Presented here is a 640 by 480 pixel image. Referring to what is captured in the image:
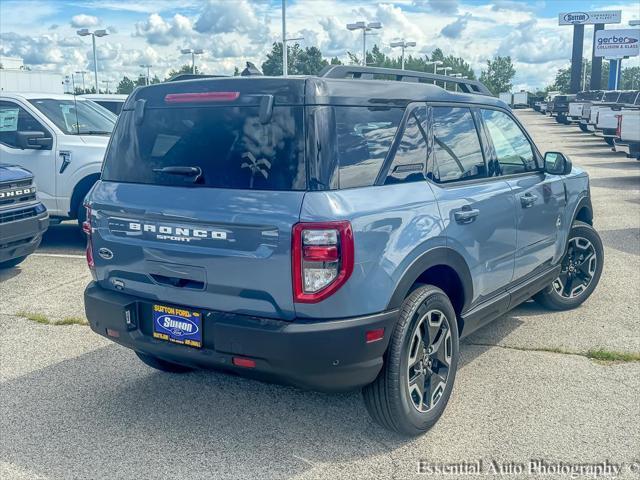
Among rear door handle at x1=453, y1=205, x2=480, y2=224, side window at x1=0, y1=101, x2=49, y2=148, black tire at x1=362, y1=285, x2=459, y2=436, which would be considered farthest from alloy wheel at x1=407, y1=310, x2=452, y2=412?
side window at x1=0, y1=101, x2=49, y2=148

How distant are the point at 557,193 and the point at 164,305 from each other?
A: 10.5ft

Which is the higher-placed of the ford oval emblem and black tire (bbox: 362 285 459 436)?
the ford oval emblem

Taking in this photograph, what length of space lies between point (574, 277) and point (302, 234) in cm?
367

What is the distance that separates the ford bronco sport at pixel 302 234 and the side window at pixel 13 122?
546 centimetres

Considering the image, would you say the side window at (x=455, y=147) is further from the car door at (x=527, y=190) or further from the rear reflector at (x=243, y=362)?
the rear reflector at (x=243, y=362)

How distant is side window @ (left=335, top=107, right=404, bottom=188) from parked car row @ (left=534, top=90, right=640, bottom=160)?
12.7m

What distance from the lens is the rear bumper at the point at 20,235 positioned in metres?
6.70

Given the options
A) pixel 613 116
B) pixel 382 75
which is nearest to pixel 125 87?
pixel 613 116

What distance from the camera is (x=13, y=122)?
8.69 meters

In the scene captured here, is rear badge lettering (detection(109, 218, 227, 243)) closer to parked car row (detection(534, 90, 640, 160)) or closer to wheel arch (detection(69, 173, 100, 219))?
wheel arch (detection(69, 173, 100, 219))

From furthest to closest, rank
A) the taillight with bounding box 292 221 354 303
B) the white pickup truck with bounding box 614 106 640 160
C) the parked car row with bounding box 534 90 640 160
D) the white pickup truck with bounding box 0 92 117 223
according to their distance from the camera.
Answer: the parked car row with bounding box 534 90 640 160, the white pickup truck with bounding box 614 106 640 160, the white pickup truck with bounding box 0 92 117 223, the taillight with bounding box 292 221 354 303

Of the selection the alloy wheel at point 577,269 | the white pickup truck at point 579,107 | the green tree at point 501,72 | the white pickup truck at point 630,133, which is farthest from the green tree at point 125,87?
the green tree at point 501,72

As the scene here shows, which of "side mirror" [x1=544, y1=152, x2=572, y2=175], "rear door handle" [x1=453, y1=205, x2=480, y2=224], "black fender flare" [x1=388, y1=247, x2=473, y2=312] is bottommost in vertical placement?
"black fender flare" [x1=388, y1=247, x2=473, y2=312]

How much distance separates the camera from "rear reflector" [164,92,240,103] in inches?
133
